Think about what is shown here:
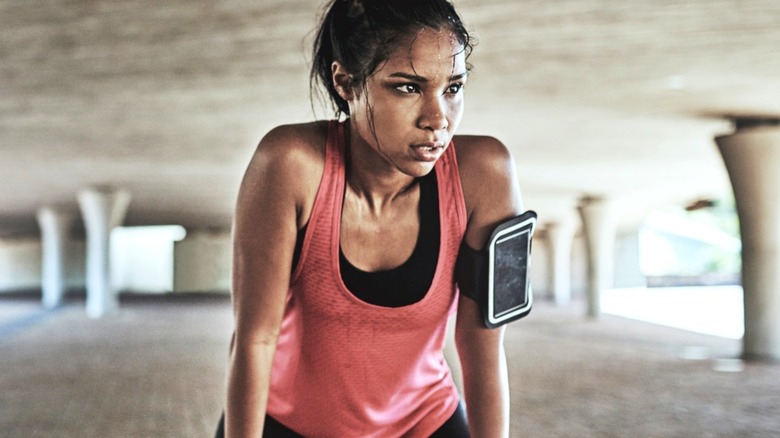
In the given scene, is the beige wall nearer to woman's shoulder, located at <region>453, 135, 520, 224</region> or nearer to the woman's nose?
woman's shoulder, located at <region>453, 135, 520, 224</region>

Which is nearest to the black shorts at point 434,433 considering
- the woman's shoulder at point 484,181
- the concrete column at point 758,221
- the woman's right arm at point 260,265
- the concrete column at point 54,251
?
the woman's right arm at point 260,265

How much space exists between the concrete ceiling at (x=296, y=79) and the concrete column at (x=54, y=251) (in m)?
14.0

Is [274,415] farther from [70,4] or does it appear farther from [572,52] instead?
[572,52]

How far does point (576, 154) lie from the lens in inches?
820

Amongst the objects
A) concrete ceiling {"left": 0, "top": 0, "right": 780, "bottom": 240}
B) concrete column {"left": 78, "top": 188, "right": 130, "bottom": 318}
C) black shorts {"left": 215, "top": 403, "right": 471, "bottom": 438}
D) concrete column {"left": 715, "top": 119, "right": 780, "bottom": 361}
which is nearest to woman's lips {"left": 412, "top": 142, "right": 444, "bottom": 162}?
black shorts {"left": 215, "top": 403, "right": 471, "bottom": 438}

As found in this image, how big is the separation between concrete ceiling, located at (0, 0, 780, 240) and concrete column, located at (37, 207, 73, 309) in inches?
550

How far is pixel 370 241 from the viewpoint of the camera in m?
1.87

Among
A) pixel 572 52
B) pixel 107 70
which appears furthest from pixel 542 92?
pixel 107 70

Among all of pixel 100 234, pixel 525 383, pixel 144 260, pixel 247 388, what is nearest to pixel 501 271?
pixel 247 388

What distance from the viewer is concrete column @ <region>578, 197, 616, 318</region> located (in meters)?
29.1

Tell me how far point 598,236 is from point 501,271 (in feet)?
96.3

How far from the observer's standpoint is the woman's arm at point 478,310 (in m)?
1.86

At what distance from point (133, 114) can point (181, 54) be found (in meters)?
4.55

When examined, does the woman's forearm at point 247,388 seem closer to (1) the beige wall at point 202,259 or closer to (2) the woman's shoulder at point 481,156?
(2) the woman's shoulder at point 481,156
